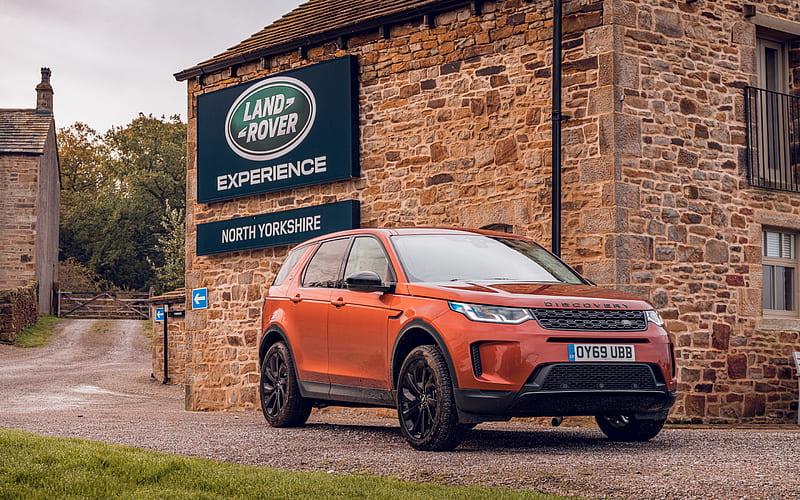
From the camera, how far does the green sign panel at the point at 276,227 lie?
16.6 metres

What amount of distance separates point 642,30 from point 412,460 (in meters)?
8.30

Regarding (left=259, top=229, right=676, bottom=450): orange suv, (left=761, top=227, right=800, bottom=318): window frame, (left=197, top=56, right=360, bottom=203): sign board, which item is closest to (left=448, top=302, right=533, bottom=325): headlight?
(left=259, top=229, right=676, bottom=450): orange suv

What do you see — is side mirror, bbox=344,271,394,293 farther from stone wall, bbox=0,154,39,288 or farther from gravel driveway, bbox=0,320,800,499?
stone wall, bbox=0,154,39,288

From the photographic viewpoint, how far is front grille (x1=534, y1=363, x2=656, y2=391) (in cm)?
803

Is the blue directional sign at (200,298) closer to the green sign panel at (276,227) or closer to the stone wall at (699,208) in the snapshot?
the green sign panel at (276,227)

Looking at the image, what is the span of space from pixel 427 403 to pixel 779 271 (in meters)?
8.90

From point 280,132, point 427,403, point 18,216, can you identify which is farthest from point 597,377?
point 18,216

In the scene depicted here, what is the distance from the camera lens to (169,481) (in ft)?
21.7

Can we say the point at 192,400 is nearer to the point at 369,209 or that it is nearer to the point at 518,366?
the point at 369,209

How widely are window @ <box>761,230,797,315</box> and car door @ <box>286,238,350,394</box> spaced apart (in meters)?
7.57

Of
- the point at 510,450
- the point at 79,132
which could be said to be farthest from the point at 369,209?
the point at 79,132

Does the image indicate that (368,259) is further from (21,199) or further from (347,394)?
(21,199)

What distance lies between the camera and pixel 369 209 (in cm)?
1648

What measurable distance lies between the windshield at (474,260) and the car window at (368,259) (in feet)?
0.63
